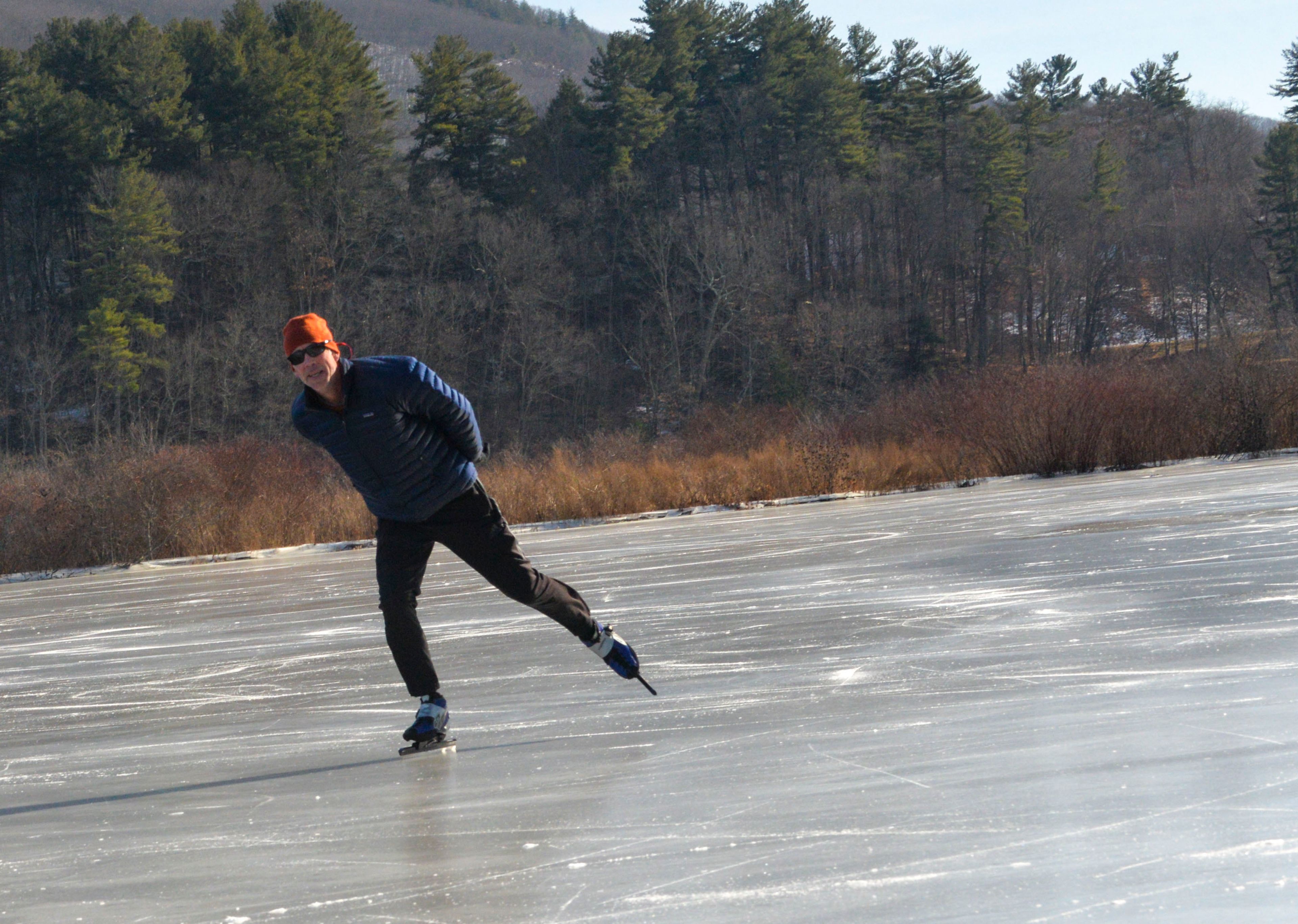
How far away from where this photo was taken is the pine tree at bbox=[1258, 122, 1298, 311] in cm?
6694

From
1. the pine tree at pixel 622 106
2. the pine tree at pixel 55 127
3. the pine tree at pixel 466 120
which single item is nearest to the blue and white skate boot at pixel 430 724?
the pine tree at pixel 55 127

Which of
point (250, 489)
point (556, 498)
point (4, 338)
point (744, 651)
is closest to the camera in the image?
point (744, 651)

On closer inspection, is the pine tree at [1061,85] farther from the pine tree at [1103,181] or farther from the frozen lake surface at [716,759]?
the frozen lake surface at [716,759]

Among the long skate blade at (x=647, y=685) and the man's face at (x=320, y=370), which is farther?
the long skate blade at (x=647, y=685)

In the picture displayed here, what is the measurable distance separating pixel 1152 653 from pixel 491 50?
196 feet

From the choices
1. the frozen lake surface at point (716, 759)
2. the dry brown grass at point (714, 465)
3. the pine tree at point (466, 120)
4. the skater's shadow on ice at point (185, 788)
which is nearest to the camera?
the frozen lake surface at point (716, 759)

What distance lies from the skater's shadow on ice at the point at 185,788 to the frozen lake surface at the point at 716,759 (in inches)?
0.8

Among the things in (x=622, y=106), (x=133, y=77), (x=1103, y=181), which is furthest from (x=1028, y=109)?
(x=133, y=77)

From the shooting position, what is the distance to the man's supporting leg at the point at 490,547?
5.18 meters

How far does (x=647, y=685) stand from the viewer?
18.3 ft

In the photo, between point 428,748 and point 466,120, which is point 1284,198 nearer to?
point 466,120

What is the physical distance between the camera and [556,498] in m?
20.8

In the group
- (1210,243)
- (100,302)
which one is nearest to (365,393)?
(100,302)

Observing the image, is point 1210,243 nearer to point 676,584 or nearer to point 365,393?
point 676,584
